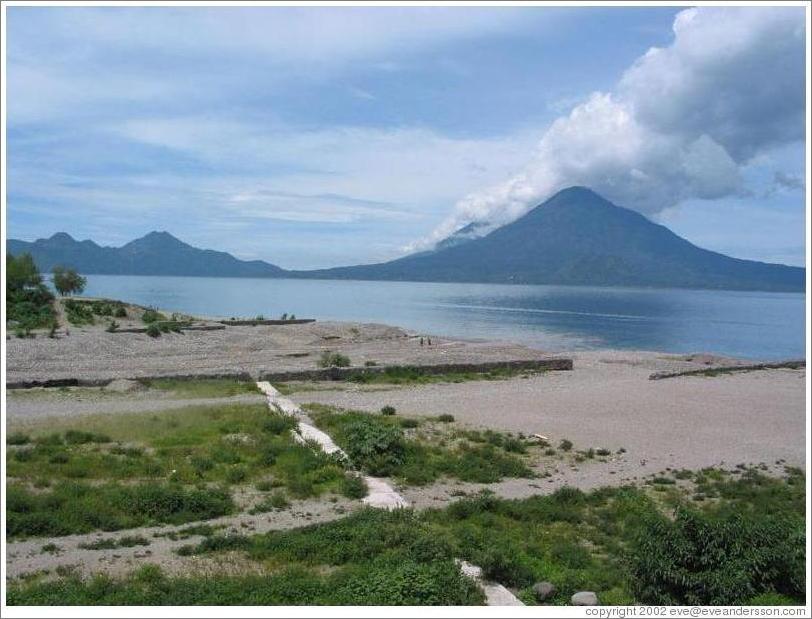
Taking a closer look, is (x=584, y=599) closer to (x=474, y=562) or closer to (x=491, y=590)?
(x=491, y=590)

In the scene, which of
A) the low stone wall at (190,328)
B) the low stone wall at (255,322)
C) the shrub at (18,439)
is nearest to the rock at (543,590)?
the shrub at (18,439)

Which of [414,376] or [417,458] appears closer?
[417,458]

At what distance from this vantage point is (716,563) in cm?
773

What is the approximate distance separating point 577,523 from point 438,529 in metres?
2.18

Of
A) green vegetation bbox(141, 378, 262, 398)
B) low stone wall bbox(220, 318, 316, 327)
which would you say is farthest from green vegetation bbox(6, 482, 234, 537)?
low stone wall bbox(220, 318, 316, 327)

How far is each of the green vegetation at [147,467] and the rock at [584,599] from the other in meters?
5.14

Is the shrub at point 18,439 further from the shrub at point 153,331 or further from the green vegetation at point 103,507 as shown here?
the shrub at point 153,331

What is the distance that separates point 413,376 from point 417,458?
14783 millimetres

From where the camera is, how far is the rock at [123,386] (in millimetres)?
23297

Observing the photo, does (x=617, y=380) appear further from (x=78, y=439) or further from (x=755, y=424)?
(x=78, y=439)

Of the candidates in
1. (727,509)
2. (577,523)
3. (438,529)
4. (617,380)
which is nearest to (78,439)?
(438,529)

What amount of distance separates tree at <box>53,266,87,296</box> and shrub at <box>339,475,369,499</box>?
224 ft

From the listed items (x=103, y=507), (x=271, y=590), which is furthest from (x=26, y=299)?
(x=271, y=590)

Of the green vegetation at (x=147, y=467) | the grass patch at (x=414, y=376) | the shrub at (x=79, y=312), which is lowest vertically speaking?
the grass patch at (x=414, y=376)
